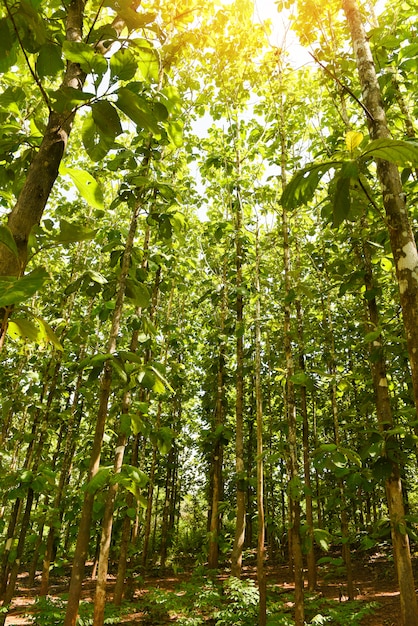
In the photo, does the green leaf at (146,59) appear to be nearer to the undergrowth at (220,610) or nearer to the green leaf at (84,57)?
the green leaf at (84,57)

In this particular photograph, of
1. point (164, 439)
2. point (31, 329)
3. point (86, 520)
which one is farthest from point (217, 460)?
point (31, 329)

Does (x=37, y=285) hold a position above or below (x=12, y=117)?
below

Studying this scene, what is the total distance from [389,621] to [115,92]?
10630 mm

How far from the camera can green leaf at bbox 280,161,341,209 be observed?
1680 mm

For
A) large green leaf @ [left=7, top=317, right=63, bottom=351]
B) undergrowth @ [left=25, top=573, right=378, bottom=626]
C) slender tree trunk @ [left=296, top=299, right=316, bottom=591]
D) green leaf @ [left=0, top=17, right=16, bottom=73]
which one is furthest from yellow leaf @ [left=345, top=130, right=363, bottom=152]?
undergrowth @ [left=25, top=573, right=378, bottom=626]

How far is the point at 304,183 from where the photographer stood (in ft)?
5.80

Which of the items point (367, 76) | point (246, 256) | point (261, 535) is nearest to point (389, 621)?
point (261, 535)

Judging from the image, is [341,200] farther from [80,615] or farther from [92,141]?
[80,615]

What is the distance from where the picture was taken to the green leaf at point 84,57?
127 cm

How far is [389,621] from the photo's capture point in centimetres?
816

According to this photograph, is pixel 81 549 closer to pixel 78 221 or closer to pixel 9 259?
pixel 9 259

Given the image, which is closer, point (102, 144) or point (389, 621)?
point (102, 144)

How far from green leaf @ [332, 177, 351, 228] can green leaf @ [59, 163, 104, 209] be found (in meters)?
1.07

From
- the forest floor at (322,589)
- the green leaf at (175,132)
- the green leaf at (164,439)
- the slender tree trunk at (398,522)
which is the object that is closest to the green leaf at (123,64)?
the green leaf at (175,132)
